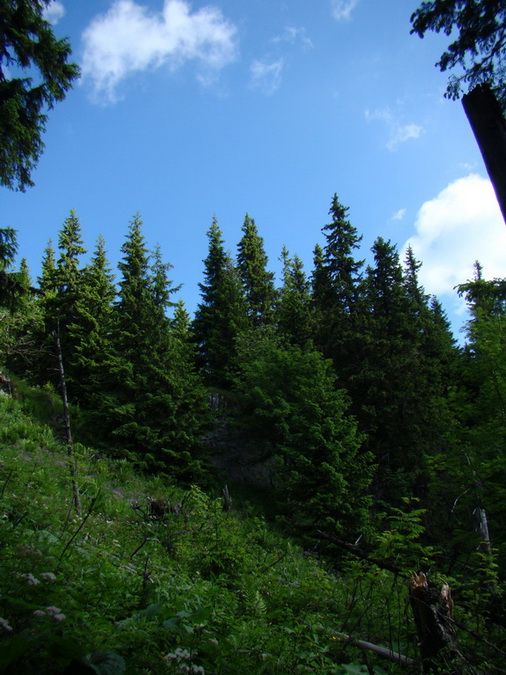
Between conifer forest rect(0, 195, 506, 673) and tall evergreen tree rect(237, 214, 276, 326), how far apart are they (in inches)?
8.7

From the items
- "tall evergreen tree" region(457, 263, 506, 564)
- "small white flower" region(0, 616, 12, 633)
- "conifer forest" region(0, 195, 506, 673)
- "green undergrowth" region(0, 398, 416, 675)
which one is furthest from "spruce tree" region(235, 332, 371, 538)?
"small white flower" region(0, 616, 12, 633)

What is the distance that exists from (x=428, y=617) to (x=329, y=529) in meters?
11.8

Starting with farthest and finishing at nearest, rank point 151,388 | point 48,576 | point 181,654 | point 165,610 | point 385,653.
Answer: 1. point 151,388
2. point 385,653
3. point 165,610
4. point 48,576
5. point 181,654

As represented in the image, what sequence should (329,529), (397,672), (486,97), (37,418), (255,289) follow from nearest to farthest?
(397,672)
(486,97)
(329,529)
(37,418)
(255,289)

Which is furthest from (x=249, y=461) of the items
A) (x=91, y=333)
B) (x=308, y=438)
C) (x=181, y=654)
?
(x=181, y=654)

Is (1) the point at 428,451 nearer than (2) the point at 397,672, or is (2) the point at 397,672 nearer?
(2) the point at 397,672

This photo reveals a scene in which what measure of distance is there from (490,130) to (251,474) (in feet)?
66.9

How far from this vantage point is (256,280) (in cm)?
3256

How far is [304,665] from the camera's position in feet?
10.2

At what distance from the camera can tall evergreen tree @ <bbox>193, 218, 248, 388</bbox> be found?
26.2 m

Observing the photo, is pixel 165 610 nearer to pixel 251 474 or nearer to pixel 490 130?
pixel 490 130

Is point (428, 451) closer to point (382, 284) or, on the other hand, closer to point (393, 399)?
point (393, 399)

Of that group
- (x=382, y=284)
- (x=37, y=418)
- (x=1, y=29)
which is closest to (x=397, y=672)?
(x=1, y=29)

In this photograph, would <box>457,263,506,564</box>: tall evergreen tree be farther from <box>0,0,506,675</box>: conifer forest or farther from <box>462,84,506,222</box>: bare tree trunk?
<box>462,84,506,222</box>: bare tree trunk
